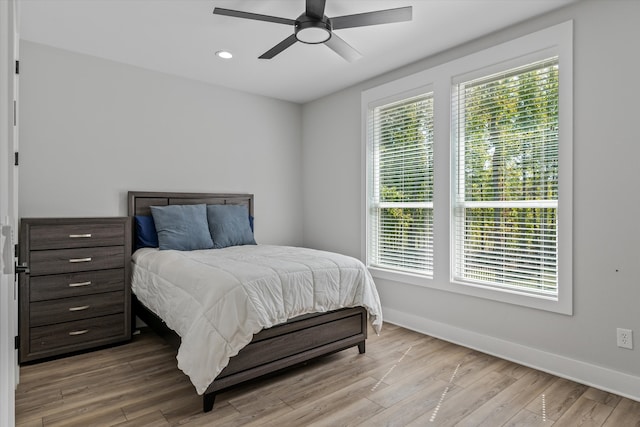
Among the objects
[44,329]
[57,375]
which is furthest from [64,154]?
[57,375]

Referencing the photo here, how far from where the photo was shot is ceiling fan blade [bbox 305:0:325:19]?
86.4 inches

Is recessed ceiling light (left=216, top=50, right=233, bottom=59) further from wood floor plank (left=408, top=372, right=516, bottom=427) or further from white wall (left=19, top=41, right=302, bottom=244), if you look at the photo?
wood floor plank (left=408, top=372, right=516, bottom=427)

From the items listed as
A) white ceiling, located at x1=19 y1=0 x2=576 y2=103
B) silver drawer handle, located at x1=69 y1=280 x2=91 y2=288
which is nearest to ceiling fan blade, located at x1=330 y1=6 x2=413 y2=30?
white ceiling, located at x1=19 y1=0 x2=576 y2=103

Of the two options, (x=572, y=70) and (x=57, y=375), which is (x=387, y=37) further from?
(x=57, y=375)

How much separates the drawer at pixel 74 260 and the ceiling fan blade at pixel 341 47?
8.01 ft

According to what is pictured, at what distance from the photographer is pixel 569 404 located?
88.8 inches

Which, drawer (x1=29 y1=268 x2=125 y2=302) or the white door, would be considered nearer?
the white door

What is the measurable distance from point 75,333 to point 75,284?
0.39 metres

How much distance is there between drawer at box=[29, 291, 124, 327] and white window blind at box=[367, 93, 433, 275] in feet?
8.28

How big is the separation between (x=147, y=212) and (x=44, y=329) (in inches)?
51.2

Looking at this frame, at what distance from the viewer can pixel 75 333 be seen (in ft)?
9.86

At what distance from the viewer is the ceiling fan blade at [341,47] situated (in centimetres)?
259

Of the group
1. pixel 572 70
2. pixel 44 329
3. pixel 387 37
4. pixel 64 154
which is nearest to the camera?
pixel 572 70

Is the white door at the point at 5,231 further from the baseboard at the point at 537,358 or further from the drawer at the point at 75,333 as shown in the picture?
Result: the baseboard at the point at 537,358
